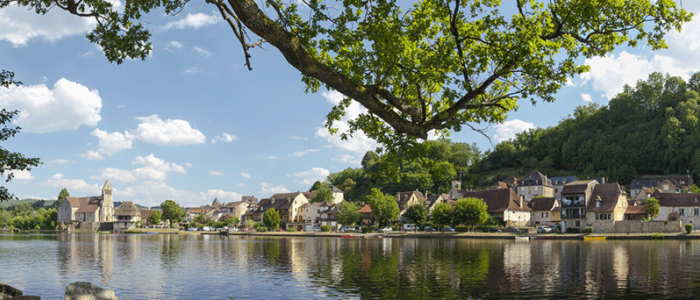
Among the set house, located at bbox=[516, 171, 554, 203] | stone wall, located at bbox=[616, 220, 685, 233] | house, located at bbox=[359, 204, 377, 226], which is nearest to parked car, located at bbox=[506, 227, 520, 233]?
stone wall, located at bbox=[616, 220, 685, 233]

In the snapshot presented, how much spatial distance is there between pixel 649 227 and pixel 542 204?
2329cm

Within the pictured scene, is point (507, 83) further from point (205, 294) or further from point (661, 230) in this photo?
point (661, 230)

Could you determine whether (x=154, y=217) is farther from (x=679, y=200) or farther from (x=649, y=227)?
(x=679, y=200)

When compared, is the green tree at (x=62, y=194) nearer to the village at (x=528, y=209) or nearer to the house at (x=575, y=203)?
the village at (x=528, y=209)

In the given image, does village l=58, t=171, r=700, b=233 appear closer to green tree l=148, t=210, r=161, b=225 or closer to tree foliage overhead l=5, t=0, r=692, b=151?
green tree l=148, t=210, r=161, b=225

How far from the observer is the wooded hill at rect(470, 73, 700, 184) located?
133000 mm

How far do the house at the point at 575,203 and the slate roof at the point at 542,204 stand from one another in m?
2.79

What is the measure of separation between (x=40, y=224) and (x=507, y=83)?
172022mm

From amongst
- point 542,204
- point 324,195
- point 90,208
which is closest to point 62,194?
point 90,208

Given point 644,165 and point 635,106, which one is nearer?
point 644,165

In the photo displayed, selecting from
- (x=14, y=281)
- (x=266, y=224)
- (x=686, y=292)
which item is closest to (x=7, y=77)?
(x=14, y=281)

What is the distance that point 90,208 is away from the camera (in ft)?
461

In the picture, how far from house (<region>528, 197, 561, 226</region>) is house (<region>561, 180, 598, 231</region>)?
1.91m

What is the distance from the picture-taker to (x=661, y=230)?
2879 inches
